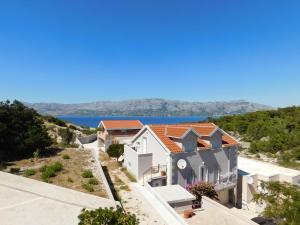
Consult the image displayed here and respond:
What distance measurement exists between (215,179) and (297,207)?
40.2 feet

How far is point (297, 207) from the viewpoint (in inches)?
629

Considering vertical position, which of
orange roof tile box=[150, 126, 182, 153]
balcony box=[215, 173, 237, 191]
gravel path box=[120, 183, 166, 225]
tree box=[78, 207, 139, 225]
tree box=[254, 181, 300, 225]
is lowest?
balcony box=[215, 173, 237, 191]

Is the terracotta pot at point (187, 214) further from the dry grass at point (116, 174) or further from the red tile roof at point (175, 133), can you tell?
the red tile roof at point (175, 133)

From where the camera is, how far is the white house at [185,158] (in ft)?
80.8

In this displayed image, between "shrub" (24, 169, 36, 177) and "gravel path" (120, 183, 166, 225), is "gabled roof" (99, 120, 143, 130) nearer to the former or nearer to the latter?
"shrub" (24, 169, 36, 177)

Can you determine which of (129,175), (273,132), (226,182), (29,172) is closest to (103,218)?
(29,172)

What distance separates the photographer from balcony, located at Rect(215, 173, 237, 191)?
89.8ft

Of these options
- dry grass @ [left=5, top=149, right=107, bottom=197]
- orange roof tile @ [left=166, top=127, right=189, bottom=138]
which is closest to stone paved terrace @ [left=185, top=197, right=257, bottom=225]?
dry grass @ [left=5, top=149, right=107, bottom=197]

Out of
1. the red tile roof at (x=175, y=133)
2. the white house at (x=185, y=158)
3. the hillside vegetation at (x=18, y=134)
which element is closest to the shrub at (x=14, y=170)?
the hillside vegetation at (x=18, y=134)

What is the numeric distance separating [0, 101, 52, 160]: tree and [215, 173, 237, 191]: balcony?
70.7 feet

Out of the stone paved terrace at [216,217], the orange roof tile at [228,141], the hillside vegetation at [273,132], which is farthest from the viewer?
the hillside vegetation at [273,132]

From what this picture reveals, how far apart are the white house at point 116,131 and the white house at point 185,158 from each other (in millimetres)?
11814

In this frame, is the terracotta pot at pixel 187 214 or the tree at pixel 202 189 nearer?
the terracotta pot at pixel 187 214

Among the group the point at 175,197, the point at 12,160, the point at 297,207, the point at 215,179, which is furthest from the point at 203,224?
the point at 12,160
